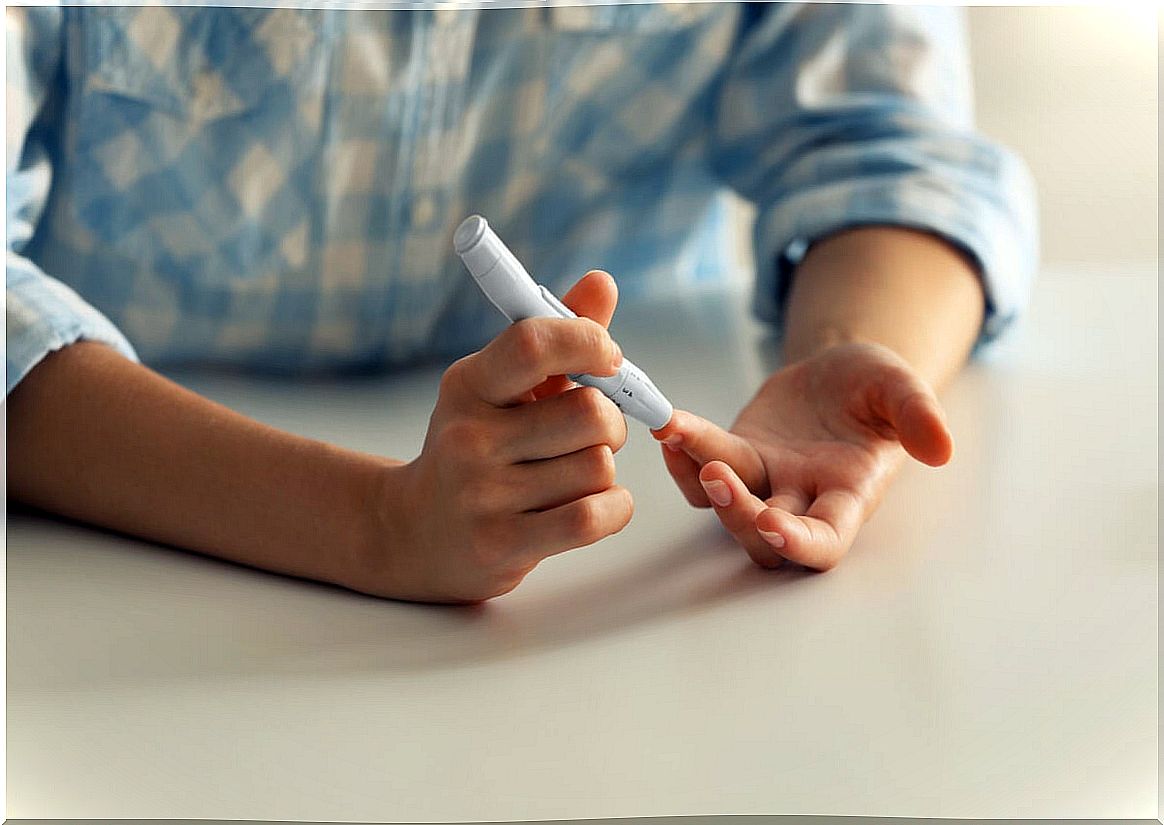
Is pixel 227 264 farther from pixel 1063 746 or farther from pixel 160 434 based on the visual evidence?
pixel 1063 746

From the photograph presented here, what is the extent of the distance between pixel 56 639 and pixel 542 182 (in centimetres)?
38

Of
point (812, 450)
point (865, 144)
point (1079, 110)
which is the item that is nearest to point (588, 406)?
point (812, 450)

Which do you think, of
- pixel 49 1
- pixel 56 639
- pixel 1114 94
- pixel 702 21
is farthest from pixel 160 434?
pixel 1114 94

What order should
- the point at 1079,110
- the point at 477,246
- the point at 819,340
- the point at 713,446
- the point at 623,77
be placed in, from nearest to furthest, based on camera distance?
1. the point at 477,246
2. the point at 713,446
3. the point at 819,340
4. the point at 623,77
5. the point at 1079,110

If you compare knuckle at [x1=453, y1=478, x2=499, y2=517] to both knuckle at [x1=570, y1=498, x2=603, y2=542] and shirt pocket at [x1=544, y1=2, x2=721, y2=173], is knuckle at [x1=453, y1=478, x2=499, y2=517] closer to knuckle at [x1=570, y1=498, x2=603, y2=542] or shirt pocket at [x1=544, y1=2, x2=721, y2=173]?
knuckle at [x1=570, y1=498, x2=603, y2=542]

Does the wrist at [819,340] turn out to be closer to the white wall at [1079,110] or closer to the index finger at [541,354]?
the index finger at [541,354]

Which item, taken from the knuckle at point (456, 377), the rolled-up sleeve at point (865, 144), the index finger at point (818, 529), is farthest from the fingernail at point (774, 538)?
the rolled-up sleeve at point (865, 144)

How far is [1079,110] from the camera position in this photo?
947mm

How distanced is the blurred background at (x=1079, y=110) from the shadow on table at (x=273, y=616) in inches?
24.0

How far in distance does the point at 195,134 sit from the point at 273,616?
0.94ft

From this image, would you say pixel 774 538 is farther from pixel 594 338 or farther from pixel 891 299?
pixel 891 299

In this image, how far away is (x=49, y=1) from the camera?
0.54 m

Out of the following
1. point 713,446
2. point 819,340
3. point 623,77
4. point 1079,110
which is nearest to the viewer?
point 713,446

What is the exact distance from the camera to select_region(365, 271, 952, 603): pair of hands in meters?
0.37
